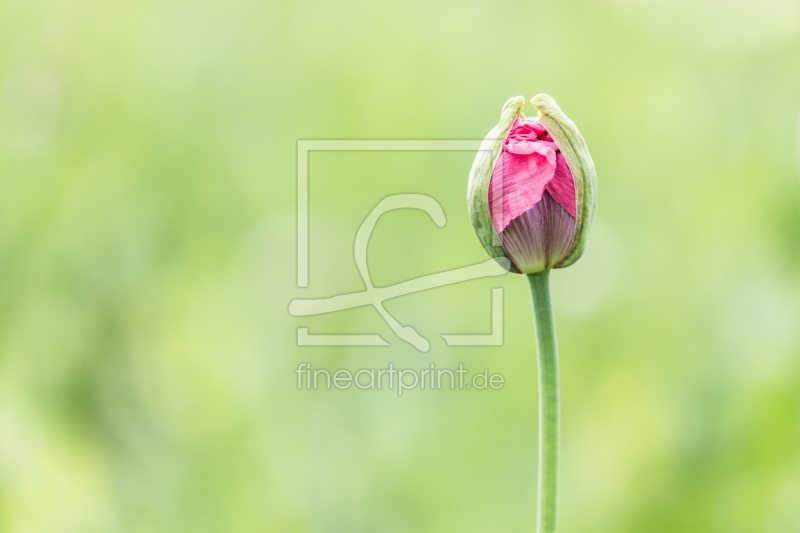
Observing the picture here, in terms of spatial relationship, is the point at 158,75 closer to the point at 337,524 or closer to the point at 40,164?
the point at 40,164

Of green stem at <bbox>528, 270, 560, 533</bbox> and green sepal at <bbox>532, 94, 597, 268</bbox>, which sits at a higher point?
green sepal at <bbox>532, 94, 597, 268</bbox>

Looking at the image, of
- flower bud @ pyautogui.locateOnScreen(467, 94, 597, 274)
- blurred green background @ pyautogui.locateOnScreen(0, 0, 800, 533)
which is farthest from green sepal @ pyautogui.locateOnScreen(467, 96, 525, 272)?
blurred green background @ pyautogui.locateOnScreen(0, 0, 800, 533)

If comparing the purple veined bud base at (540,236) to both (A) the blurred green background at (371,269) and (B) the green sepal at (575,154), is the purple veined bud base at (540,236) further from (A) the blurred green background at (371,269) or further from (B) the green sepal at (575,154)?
(A) the blurred green background at (371,269)

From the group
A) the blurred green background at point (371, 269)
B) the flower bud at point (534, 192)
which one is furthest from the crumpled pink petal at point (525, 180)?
the blurred green background at point (371, 269)

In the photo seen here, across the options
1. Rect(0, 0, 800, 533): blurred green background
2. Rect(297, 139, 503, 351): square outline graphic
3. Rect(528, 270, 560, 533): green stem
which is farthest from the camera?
Rect(297, 139, 503, 351): square outline graphic

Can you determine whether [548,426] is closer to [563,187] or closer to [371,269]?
[563,187]

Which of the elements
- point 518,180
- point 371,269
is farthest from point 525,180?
point 371,269

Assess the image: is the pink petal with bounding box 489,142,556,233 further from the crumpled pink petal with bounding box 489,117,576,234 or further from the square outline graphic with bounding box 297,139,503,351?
the square outline graphic with bounding box 297,139,503,351

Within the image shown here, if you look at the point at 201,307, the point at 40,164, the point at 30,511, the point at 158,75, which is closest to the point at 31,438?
the point at 30,511
